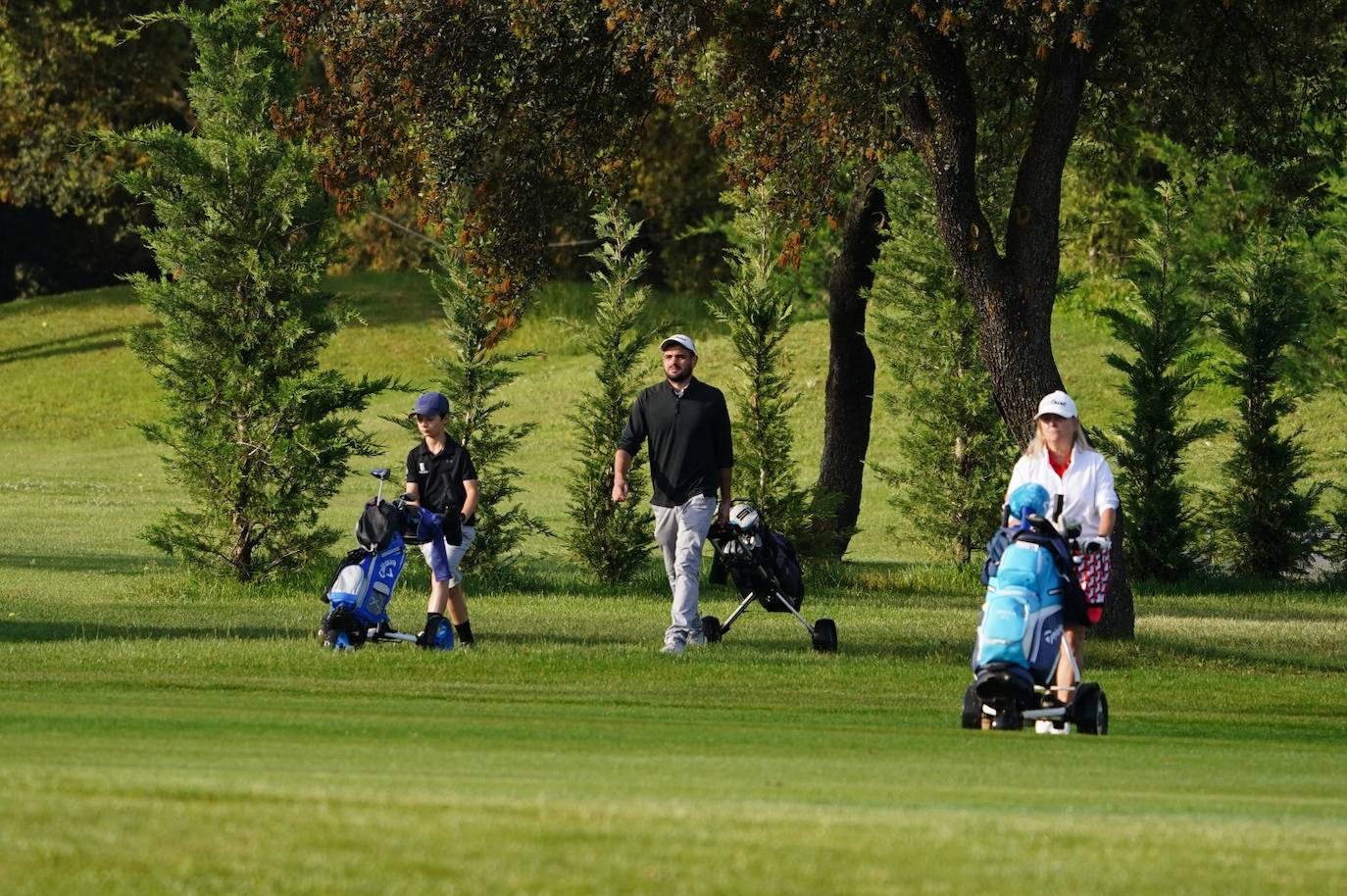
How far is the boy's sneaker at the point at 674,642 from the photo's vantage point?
15.7m

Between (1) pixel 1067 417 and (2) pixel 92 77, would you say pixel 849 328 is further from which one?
(2) pixel 92 77

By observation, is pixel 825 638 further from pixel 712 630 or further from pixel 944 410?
pixel 944 410

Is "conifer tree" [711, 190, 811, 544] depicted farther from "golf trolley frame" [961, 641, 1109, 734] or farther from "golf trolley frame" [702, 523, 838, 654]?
"golf trolley frame" [961, 641, 1109, 734]

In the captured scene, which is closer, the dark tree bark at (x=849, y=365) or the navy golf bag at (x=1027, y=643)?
the navy golf bag at (x=1027, y=643)

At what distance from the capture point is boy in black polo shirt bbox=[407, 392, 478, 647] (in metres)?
15.4

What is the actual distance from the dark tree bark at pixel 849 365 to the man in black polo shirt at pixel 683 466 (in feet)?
30.5

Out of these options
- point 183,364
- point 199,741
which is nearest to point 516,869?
point 199,741

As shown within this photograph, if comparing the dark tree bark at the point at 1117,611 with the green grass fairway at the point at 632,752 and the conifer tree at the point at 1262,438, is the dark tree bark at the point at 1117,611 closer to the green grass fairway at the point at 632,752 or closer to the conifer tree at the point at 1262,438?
the green grass fairway at the point at 632,752

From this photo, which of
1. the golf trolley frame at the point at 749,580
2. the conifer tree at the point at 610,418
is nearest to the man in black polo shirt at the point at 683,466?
the golf trolley frame at the point at 749,580

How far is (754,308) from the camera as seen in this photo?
23.3 metres

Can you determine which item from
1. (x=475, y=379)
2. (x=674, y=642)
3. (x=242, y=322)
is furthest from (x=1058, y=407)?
(x=242, y=322)

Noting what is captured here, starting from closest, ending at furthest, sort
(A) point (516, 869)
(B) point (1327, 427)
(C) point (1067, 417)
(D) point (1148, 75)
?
(A) point (516, 869)
(C) point (1067, 417)
(D) point (1148, 75)
(B) point (1327, 427)

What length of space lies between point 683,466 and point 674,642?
1.29 metres

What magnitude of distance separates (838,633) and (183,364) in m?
7.56
